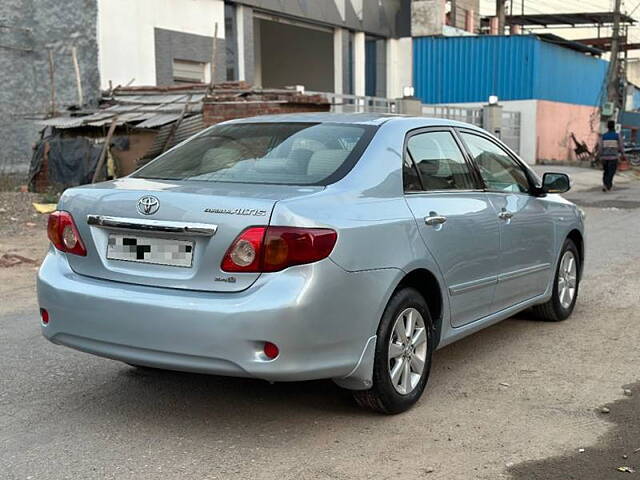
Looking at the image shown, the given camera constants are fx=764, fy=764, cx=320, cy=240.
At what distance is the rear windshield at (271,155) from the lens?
4121 mm

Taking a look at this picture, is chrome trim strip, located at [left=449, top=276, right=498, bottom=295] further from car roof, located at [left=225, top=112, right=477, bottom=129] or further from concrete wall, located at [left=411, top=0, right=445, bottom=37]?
concrete wall, located at [left=411, top=0, right=445, bottom=37]

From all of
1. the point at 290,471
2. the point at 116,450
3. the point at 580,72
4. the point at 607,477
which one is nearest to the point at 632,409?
the point at 607,477

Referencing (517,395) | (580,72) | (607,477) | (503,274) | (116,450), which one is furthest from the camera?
(580,72)

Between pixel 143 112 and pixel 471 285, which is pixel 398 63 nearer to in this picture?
pixel 143 112

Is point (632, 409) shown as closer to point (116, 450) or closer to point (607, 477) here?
point (607, 477)

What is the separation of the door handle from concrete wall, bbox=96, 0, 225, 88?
46.8 ft

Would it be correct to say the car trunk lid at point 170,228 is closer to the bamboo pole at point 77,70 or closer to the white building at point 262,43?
the bamboo pole at point 77,70

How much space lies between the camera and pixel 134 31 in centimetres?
1764

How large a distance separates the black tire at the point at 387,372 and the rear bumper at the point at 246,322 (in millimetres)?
115

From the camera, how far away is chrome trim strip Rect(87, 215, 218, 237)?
3.60 meters

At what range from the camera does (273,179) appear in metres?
4.07

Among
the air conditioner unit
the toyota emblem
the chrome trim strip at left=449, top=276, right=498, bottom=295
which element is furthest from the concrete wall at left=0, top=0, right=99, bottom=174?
the air conditioner unit

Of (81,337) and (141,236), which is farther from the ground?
(141,236)

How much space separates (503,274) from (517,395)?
0.92m
